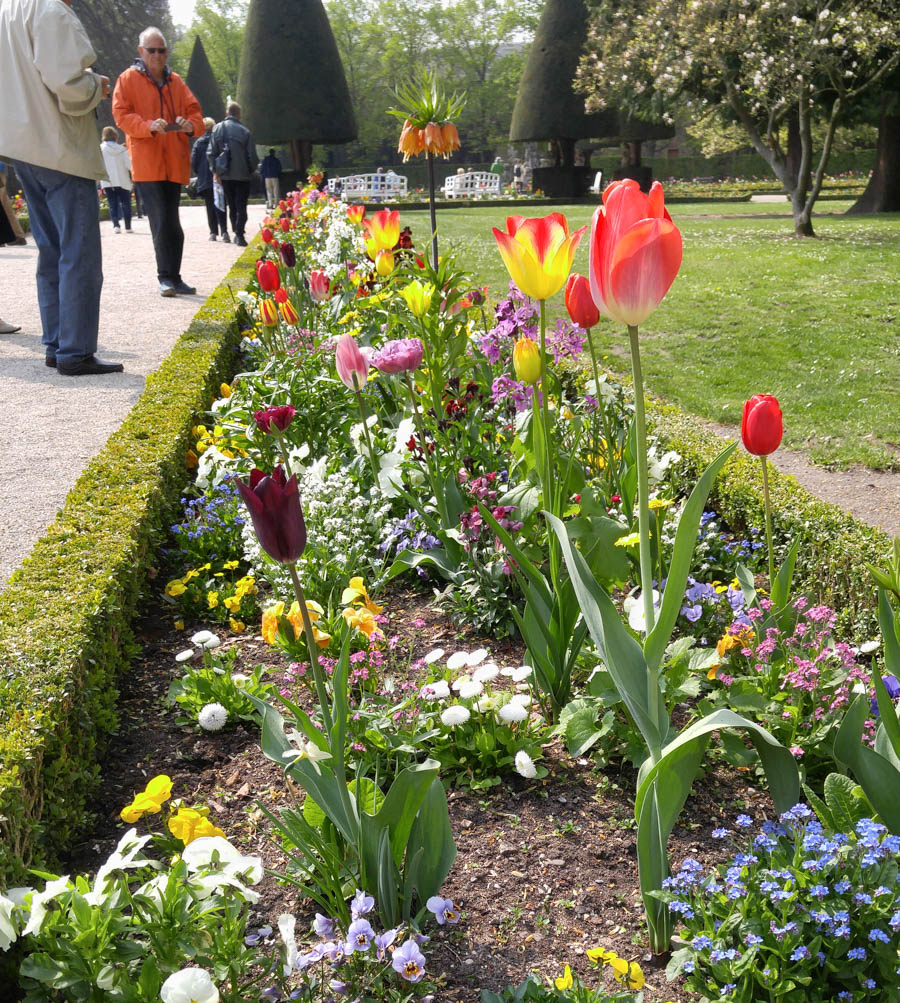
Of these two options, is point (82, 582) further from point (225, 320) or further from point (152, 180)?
point (152, 180)

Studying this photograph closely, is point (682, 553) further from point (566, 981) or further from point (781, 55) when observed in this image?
point (781, 55)

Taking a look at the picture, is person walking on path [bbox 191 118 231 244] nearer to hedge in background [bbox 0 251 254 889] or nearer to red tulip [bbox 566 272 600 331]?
hedge in background [bbox 0 251 254 889]

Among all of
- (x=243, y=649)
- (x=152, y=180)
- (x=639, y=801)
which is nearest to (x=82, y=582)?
(x=243, y=649)

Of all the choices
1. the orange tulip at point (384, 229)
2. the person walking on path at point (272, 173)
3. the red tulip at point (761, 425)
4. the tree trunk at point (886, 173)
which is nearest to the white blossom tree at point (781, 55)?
the tree trunk at point (886, 173)

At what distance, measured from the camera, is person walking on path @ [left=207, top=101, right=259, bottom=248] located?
1243 centimetres

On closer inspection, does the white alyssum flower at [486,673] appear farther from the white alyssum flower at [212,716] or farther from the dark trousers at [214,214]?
the dark trousers at [214,214]

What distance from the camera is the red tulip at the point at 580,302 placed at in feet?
7.75

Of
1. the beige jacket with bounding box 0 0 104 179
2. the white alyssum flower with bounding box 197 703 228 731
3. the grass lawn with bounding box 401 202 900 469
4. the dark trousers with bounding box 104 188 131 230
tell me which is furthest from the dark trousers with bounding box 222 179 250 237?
the white alyssum flower with bounding box 197 703 228 731

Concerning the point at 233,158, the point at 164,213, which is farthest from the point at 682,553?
the point at 233,158

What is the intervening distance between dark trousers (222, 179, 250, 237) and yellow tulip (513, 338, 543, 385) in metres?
12.1

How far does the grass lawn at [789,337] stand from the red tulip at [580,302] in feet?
7.09

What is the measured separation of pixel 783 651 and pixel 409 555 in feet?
4.02

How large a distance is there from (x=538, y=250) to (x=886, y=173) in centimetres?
2058

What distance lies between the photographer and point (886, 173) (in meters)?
19.4
